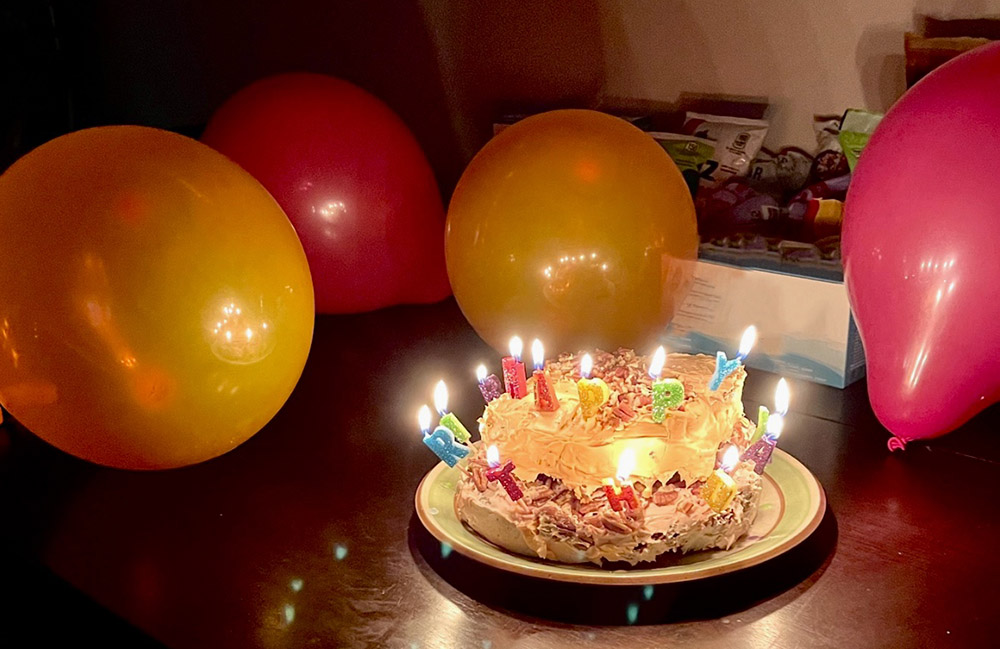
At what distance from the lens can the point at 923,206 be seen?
106cm

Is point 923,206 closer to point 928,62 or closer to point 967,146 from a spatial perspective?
point 967,146

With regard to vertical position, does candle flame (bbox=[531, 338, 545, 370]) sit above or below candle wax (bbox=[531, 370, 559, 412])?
below

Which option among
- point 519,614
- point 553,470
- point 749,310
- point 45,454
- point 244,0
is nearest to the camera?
point 519,614

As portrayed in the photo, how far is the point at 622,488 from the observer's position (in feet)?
3.22

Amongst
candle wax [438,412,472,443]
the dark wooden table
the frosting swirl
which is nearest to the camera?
the dark wooden table

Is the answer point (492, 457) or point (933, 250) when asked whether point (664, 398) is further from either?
point (933, 250)

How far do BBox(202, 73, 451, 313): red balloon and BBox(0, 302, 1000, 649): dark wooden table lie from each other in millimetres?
303

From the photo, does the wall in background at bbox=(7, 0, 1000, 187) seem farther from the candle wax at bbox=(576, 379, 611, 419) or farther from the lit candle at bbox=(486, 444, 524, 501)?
the lit candle at bbox=(486, 444, 524, 501)

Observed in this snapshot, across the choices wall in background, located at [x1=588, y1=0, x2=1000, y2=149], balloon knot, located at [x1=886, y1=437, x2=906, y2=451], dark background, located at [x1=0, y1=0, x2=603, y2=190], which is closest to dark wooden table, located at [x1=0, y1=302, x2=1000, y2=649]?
balloon knot, located at [x1=886, y1=437, x2=906, y2=451]

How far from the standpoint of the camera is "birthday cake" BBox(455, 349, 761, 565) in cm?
95

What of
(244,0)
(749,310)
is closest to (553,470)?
(749,310)

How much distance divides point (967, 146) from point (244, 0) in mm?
1828

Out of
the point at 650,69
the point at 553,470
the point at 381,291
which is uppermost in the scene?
the point at 650,69

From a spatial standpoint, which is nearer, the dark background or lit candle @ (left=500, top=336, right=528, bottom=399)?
lit candle @ (left=500, top=336, right=528, bottom=399)
